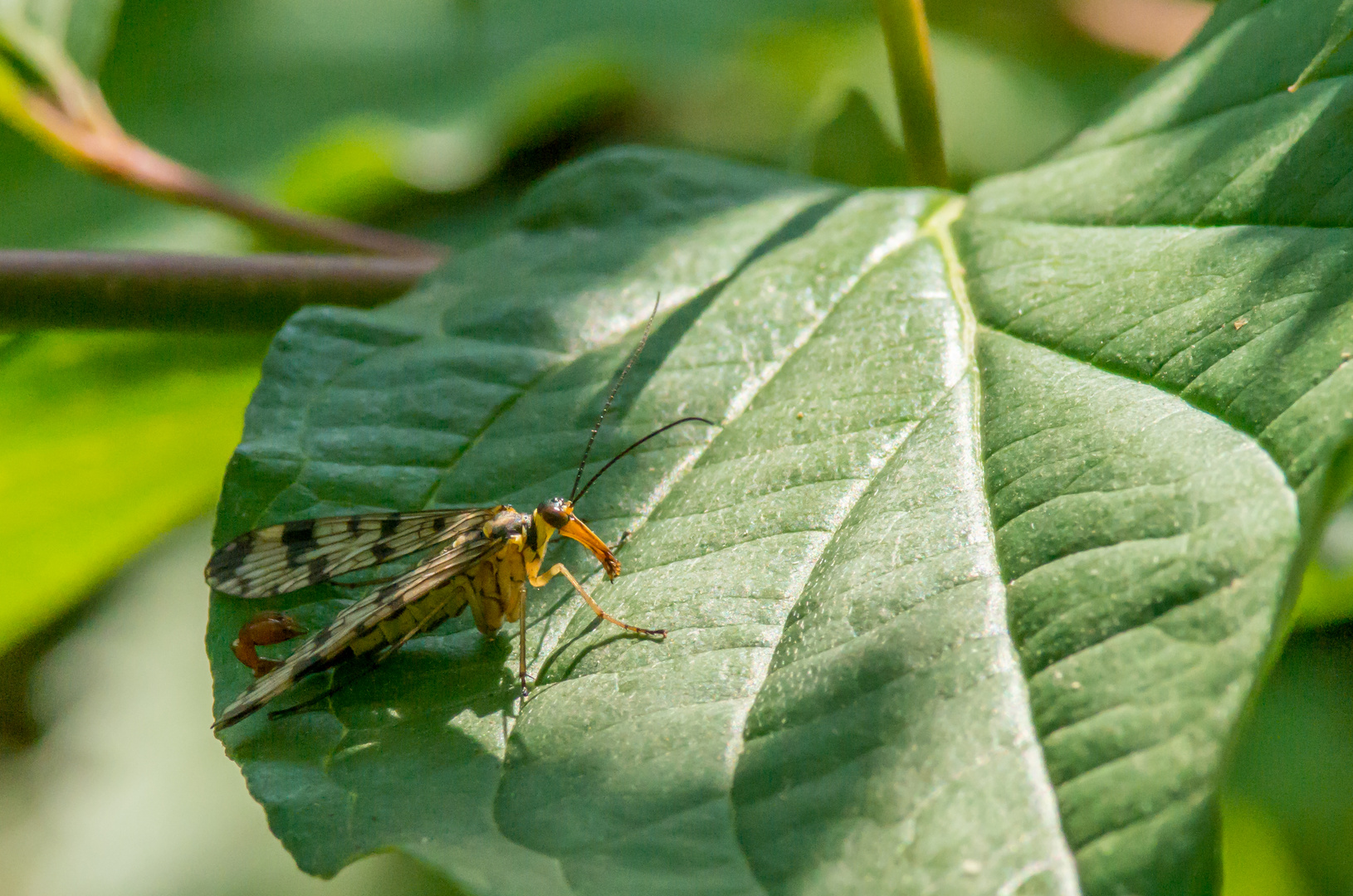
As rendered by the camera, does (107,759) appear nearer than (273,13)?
Yes

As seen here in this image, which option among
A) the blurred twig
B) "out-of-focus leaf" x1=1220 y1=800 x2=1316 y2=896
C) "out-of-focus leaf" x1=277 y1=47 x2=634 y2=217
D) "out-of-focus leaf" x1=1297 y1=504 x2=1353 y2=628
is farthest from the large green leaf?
"out-of-focus leaf" x1=1220 y1=800 x2=1316 y2=896

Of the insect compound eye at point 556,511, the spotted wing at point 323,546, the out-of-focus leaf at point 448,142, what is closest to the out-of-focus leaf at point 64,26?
the out-of-focus leaf at point 448,142

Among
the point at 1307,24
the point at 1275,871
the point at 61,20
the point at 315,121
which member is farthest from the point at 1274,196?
the point at 315,121

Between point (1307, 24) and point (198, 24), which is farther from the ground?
point (1307, 24)

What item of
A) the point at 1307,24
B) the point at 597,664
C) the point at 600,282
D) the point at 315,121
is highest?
the point at 1307,24

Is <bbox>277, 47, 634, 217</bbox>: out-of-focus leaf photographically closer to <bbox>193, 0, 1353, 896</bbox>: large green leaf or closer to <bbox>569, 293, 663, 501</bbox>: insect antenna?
<bbox>193, 0, 1353, 896</bbox>: large green leaf

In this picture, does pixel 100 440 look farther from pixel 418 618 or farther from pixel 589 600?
pixel 589 600

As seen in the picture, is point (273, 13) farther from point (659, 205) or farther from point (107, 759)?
point (659, 205)

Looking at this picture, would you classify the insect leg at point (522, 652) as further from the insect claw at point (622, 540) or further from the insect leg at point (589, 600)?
the insect claw at point (622, 540)
